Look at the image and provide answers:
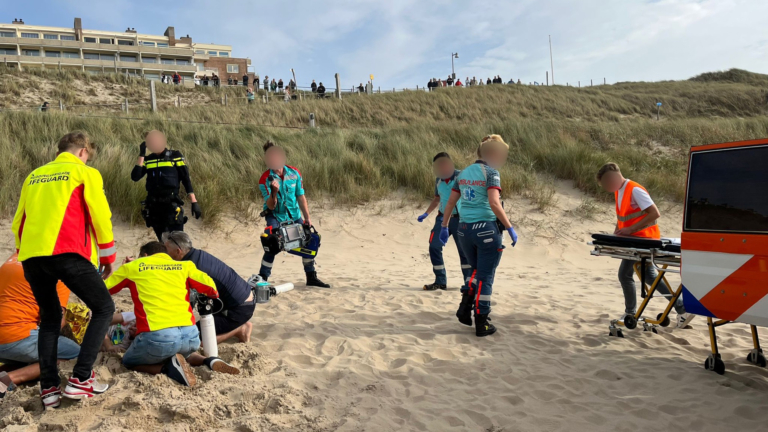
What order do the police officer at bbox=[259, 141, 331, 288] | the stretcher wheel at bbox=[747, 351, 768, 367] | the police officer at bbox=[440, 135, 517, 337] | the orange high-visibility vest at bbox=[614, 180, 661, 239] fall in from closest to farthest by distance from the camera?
the stretcher wheel at bbox=[747, 351, 768, 367] < the police officer at bbox=[440, 135, 517, 337] < the orange high-visibility vest at bbox=[614, 180, 661, 239] < the police officer at bbox=[259, 141, 331, 288]

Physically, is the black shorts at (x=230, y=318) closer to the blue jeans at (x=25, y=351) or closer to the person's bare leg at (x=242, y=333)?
the person's bare leg at (x=242, y=333)

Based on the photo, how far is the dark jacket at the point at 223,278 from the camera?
4090 millimetres

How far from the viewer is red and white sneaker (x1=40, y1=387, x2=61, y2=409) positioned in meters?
3.05

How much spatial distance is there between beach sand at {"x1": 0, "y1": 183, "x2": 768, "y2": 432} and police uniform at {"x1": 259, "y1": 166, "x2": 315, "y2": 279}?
0.57 metres

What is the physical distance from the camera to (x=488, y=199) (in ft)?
14.8

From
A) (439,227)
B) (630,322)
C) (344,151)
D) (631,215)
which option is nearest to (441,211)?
(439,227)

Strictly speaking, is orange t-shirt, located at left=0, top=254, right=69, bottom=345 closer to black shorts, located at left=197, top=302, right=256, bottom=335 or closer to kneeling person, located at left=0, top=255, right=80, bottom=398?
kneeling person, located at left=0, top=255, right=80, bottom=398

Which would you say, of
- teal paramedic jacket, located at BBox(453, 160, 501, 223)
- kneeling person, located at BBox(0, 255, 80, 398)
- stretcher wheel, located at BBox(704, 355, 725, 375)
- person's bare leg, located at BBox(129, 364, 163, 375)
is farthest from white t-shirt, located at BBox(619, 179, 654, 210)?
kneeling person, located at BBox(0, 255, 80, 398)

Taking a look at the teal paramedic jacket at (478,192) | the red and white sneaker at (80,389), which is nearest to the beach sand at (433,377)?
the red and white sneaker at (80,389)

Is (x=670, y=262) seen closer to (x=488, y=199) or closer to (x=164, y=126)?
(x=488, y=199)

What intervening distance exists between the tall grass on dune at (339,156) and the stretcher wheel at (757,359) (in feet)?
25.7

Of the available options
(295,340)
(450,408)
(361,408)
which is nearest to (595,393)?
(450,408)

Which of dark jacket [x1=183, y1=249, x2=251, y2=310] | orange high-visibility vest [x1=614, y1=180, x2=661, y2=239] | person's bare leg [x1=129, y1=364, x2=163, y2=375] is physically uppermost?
orange high-visibility vest [x1=614, y1=180, x2=661, y2=239]

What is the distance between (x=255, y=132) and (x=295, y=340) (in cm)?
1112
